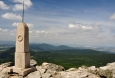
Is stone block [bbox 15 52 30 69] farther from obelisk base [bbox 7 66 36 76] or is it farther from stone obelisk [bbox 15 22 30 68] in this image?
obelisk base [bbox 7 66 36 76]

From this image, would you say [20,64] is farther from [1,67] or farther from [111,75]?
[111,75]

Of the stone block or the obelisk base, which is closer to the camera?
the obelisk base

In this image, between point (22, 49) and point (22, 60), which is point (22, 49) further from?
point (22, 60)


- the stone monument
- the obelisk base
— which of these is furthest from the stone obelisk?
the obelisk base

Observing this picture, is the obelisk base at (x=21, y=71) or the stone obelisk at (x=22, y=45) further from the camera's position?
the stone obelisk at (x=22, y=45)

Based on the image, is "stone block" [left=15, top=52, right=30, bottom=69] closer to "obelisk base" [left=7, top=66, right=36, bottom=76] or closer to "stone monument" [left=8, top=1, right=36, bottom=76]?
"stone monument" [left=8, top=1, right=36, bottom=76]

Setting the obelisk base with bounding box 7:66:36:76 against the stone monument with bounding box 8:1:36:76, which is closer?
the obelisk base with bounding box 7:66:36:76

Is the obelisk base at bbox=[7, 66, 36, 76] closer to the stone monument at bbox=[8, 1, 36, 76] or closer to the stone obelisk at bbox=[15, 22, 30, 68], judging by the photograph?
the stone monument at bbox=[8, 1, 36, 76]

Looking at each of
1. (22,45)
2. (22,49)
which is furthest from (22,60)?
(22,45)

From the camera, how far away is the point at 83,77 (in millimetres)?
16891

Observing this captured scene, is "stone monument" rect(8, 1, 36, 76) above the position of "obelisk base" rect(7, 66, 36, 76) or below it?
above

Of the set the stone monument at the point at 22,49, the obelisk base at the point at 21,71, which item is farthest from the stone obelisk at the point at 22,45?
the obelisk base at the point at 21,71

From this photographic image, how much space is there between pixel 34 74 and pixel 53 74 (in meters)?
2.38

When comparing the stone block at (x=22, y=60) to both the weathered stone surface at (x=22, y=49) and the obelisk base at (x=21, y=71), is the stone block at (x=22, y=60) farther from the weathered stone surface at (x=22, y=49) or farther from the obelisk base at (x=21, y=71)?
the obelisk base at (x=21, y=71)
